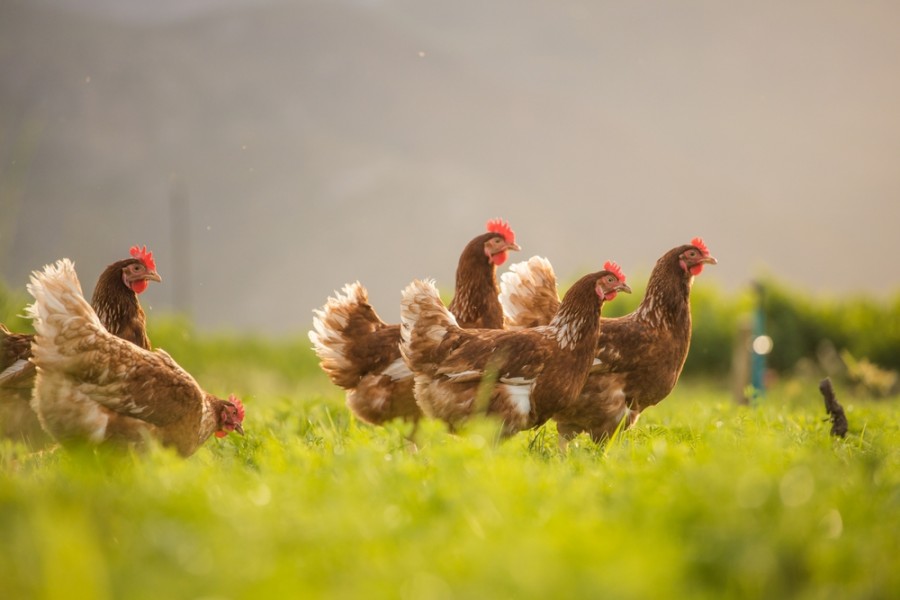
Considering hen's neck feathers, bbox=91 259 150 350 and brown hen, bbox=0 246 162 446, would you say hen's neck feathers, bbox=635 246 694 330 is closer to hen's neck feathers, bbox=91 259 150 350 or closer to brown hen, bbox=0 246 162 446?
brown hen, bbox=0 246 162 446

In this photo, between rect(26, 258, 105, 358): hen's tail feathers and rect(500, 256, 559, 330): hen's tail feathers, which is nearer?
rect(26, 258, 105, 358): hen's tail feathers

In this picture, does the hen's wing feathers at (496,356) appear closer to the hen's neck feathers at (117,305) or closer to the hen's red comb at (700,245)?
the hen's red comb at (700,245)

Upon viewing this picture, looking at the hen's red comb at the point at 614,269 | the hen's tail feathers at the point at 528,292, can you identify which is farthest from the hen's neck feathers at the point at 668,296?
the hen's tail feathers at the point at 528,292

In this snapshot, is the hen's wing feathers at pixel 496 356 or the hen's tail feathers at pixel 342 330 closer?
the hen's wing feathers at pixel 496 356

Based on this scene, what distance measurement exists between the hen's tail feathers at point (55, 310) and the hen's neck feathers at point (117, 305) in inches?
34.0

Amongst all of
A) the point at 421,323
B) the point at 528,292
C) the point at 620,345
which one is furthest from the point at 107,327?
the point at 620,345

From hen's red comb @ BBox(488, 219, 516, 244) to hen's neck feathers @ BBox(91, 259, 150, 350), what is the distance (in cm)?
282

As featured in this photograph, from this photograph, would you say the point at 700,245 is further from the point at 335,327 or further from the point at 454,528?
the point at 454,528

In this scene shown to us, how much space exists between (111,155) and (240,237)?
114 ft

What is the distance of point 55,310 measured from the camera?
13.6 ft

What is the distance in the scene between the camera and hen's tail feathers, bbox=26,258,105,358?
412 cm

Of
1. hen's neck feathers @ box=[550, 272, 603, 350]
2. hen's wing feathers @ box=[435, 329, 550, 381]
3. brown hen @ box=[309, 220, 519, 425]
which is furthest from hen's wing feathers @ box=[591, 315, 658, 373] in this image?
brown hen @ box=[309, 220, 519, 425]

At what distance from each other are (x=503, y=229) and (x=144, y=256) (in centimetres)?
279

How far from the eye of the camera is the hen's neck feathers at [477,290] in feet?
19.8
